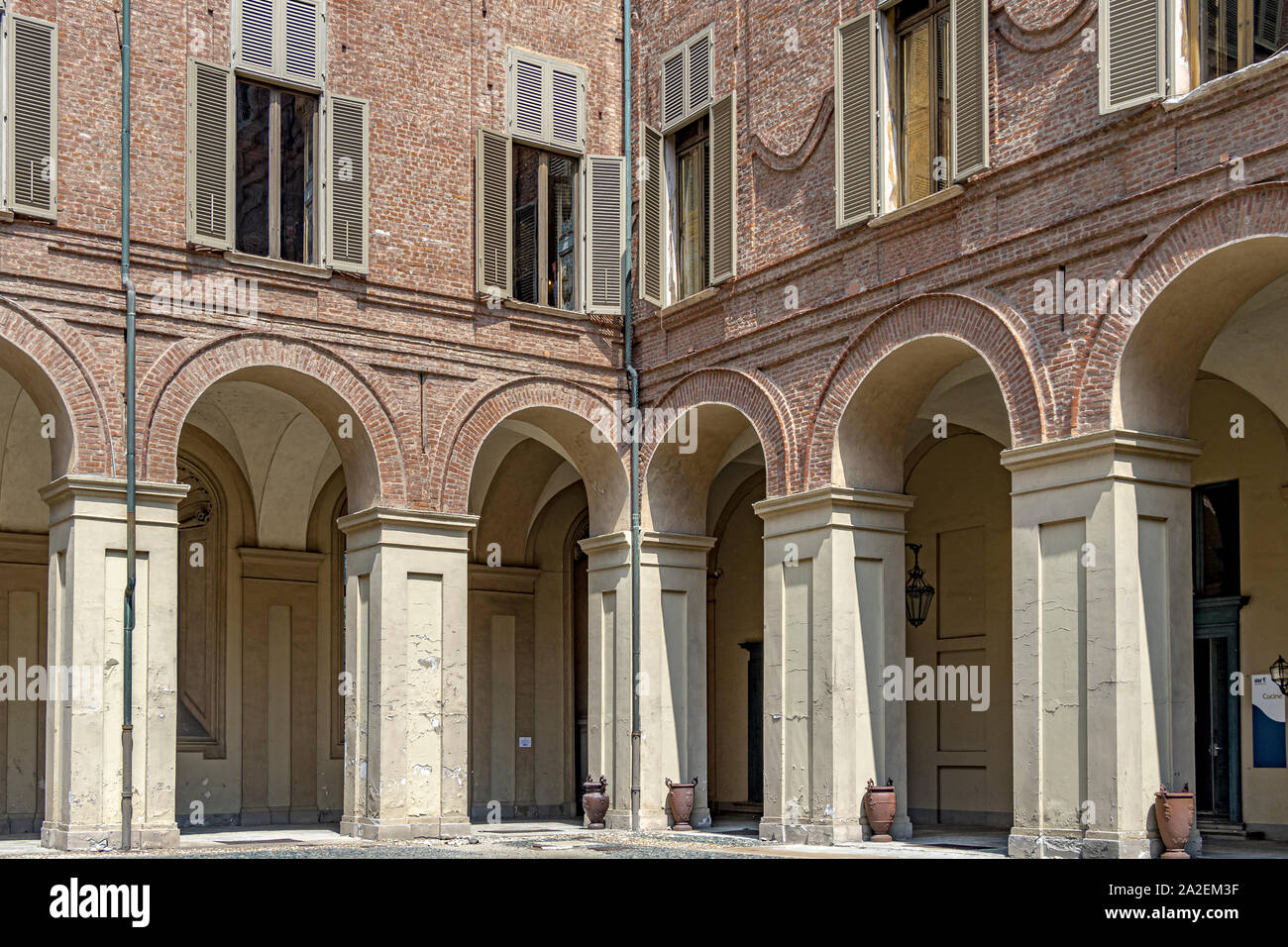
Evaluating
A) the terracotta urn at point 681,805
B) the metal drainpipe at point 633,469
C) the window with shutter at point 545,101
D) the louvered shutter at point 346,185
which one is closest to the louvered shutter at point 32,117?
the louvered shutter at point 346,185

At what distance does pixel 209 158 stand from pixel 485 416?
12.2 ft

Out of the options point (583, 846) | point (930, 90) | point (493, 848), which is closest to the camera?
point (930, 90)

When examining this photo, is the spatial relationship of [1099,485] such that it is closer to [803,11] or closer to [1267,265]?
[1267,265]

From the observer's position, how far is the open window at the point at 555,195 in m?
16.9

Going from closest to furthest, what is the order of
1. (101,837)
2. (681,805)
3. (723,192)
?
(101,837), (723,192), (681,805)

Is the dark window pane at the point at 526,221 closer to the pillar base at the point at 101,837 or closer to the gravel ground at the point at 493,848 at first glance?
the gravel ground at the point at 493,848

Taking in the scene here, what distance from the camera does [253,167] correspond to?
51.6 ft

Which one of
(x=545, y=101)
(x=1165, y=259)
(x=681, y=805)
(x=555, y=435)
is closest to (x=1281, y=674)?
(x=1165, y=259)

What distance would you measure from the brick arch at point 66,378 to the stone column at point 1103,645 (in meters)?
7.96

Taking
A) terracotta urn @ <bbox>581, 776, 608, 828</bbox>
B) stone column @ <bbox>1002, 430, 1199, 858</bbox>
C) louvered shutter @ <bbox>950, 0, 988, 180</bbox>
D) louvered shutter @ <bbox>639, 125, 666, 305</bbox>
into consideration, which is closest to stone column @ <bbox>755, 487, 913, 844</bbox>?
stone column @ <bbox>1002, 430, 1199, 858</bbox>

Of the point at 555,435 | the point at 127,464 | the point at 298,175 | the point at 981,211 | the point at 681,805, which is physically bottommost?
the point at 681,805

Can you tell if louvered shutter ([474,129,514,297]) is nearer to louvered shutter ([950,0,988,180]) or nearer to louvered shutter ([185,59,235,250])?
louvered shutter ([185,59,235,250])

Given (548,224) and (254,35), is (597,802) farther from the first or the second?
(254,35)

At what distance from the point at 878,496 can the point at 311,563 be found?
815cm
